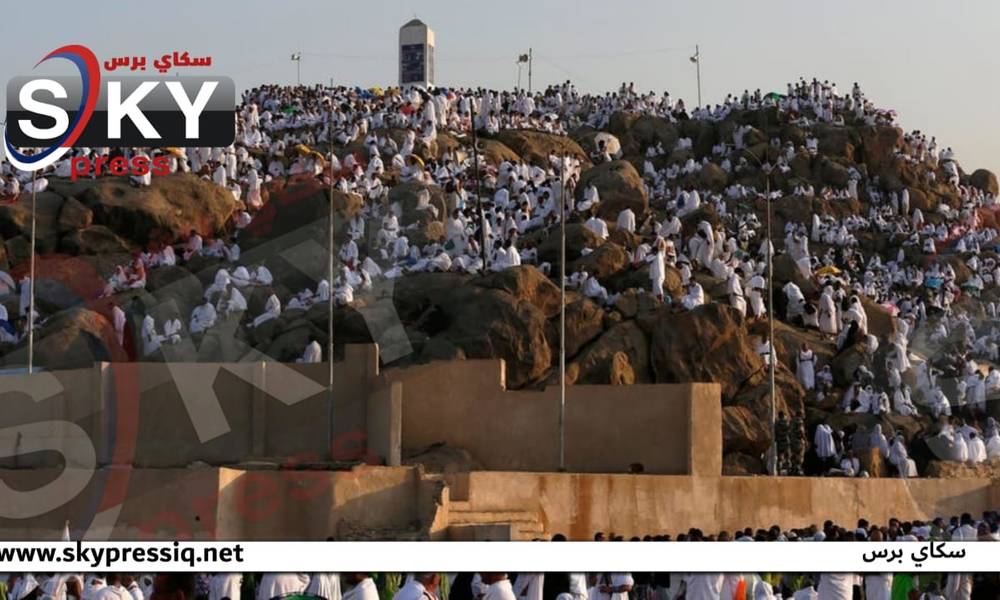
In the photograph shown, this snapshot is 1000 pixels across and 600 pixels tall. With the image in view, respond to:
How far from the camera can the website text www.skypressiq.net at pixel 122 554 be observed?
1708 centimetres

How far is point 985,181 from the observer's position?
6794 cm

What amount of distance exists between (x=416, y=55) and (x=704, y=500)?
52.2m

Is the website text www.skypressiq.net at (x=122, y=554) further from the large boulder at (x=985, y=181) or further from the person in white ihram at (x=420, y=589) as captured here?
the large boulder at (x=985, y=181)

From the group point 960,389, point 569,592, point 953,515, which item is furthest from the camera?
point 960,389

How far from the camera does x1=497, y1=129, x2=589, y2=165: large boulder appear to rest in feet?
187

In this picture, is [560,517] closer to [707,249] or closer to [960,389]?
[960,389]

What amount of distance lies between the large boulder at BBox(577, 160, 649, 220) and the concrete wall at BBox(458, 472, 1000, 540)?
58.1 feet

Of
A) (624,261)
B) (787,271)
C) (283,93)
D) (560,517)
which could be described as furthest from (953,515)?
(283,93)

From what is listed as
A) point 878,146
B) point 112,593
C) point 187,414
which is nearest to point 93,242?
point 187,414

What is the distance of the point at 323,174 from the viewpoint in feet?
154

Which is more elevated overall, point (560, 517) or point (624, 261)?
point (624, 261)

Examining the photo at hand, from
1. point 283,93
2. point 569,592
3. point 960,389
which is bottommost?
point 569,592

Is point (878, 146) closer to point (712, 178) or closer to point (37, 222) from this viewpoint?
point (712, 178)

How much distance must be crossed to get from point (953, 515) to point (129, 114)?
2205 centimetres
